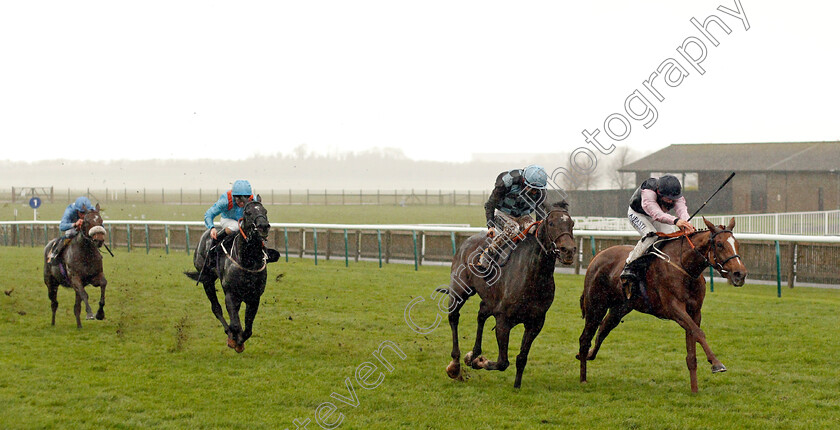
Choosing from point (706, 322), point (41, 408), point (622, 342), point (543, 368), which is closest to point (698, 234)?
point (543, 368)

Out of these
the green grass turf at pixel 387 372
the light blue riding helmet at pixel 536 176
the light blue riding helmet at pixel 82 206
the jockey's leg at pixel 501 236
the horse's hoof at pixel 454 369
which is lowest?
the green grass turf at pixel 387 372

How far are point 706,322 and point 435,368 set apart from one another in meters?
4.21

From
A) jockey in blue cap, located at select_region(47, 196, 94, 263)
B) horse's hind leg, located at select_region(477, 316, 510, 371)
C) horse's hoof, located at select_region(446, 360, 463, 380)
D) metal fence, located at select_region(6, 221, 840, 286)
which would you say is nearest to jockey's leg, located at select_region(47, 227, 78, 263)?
jockey in blue cap, located at select_region(47, 196, 94, 263)

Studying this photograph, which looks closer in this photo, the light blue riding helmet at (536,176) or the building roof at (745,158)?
the light blue riding helmet at (536,176)

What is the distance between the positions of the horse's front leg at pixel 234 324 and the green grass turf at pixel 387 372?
0.17 metres

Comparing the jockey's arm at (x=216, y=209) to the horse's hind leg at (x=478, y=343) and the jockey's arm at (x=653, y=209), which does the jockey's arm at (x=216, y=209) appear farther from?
the jockey's arm at (x=653, y=209)

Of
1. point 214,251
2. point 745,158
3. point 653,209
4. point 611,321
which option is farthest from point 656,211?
point 745,158

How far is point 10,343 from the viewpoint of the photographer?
8844mm

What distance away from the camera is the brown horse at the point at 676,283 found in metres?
6.15

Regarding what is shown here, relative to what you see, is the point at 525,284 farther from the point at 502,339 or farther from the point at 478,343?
the point at 478,343

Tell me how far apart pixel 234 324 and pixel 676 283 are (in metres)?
4.15

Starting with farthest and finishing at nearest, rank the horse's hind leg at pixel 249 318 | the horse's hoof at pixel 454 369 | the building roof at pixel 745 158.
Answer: the building roof at pixel 745 158, the horse's hind leg at pixel 249 318, the horse's hoof at pixel 454 369

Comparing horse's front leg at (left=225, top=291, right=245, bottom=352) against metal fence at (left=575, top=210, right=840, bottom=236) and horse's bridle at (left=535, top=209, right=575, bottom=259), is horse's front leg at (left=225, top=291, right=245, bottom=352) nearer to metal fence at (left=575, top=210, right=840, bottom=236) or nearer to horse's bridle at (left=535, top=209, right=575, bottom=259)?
horse's bridle at (left=535, top=209, right=575, bottom=259)

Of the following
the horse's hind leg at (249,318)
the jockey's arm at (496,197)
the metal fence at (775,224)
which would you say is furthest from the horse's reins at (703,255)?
the metal fence at (775,224)
